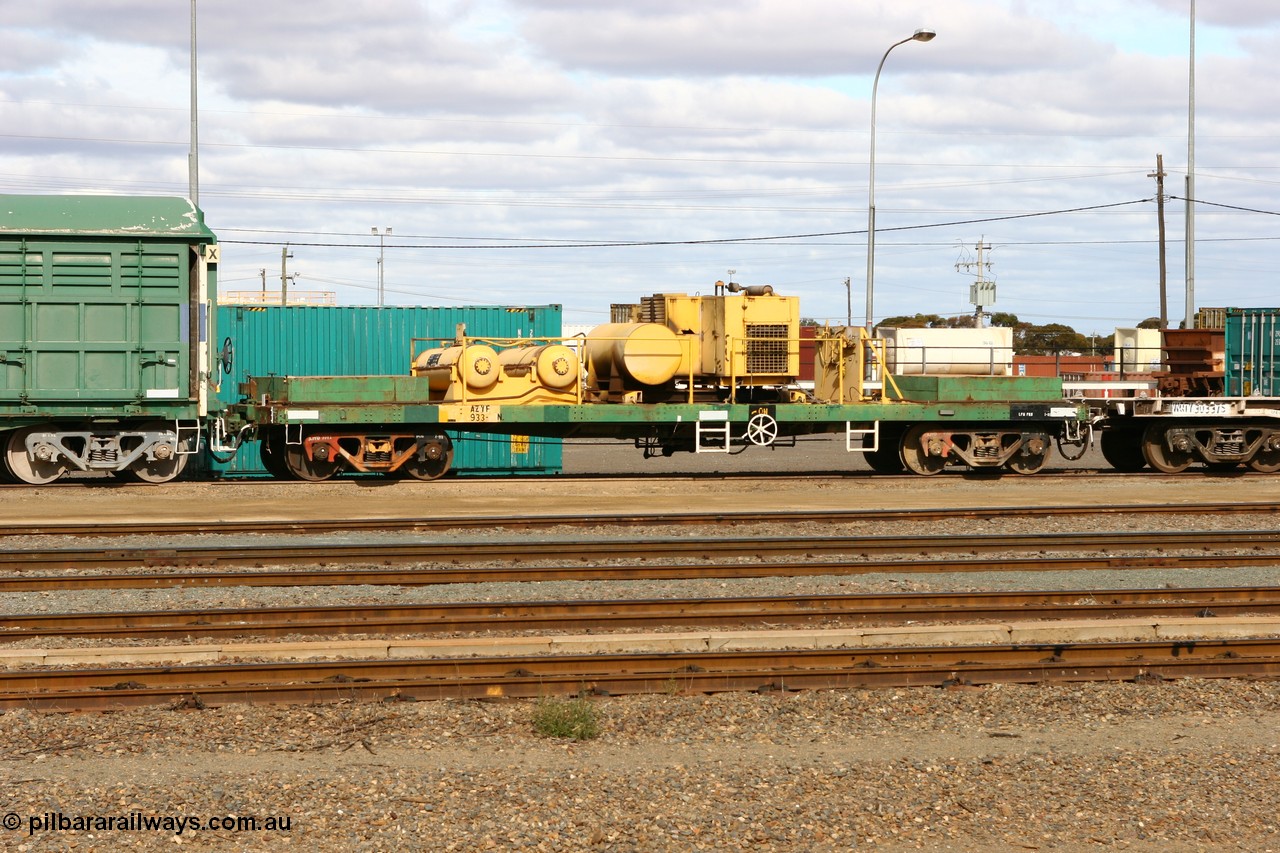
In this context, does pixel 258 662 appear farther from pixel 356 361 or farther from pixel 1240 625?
pixel 356 361

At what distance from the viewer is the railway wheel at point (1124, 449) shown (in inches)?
906

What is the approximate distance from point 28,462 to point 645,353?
9.18 metres

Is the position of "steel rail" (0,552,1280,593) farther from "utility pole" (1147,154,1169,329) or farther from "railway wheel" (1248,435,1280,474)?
"utility pole" (1147,154,1169,329)

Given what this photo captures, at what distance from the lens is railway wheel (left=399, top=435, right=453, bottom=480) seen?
776 inches

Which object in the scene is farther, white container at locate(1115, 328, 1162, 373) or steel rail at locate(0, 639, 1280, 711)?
white container at locate(1115, 328, 1162, 373)

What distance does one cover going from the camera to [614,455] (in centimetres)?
3281

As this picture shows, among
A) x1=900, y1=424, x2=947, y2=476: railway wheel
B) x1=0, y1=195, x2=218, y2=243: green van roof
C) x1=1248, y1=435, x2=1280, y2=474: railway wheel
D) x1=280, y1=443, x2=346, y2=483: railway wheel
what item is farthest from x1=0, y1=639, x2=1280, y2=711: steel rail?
x1=1248, y1=435, x2=1280, y2=474: railway wheel

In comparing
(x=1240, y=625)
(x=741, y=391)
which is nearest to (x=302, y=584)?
(x=1240, y=625)

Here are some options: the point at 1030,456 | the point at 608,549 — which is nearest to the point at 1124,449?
the point at 1030,456

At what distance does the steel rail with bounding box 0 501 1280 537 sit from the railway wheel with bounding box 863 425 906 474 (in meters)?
4.58

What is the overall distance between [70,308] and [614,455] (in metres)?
16.6

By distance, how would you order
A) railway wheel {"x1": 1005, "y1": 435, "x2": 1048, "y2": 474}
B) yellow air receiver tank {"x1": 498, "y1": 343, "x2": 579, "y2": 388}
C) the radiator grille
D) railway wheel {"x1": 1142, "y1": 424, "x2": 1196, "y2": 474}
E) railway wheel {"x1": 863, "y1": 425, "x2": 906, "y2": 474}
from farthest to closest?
railway wheel {"x1": 1142, "y1": 424, "x2": 1196, "y2": 474} → railway wheel {"x1": 863, "y1": 425, "x2": 906, "y2": 474} → railway wheel {"x1": 1005, "y1": 435, "x2": 1048, "y2": 474} → the radiator grille → yellow air receiver tank {"x1": 498, "y1": 343, "x2": 579, "y2": 388}

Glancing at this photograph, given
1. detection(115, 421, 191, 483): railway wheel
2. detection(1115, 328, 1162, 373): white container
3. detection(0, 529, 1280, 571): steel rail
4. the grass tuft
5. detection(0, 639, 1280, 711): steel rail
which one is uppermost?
detection(1115, 328, 1162, 373): white container

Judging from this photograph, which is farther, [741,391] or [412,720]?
[741,391]
